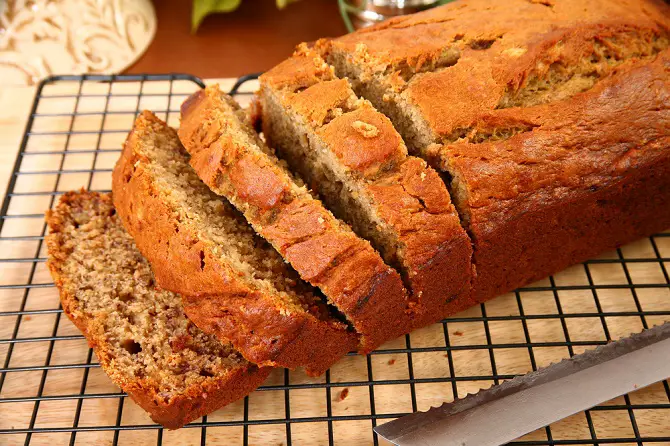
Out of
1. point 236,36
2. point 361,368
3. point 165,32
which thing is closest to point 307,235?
point 361,368

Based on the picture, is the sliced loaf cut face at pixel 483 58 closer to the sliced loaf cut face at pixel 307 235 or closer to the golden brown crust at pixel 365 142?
the golden brown crust at pixel 365 142

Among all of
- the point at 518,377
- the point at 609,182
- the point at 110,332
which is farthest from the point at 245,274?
the point at 609,182

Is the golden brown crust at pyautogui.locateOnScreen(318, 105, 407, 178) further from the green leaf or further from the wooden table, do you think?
the green leaf

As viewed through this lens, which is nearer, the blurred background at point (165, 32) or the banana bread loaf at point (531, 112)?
the banana bread loaf at point (531, 112)

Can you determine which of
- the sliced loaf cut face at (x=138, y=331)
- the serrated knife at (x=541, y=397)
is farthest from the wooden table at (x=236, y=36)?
the serrated knife at (x=541, y=397)

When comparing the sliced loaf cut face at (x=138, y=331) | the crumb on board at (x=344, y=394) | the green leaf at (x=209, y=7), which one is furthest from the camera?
the green leaf at (x=209, y=7)

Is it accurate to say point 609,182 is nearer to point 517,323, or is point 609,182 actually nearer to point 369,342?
point 517,323
